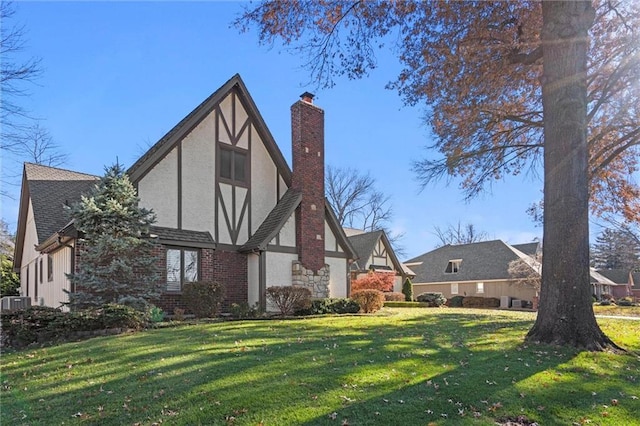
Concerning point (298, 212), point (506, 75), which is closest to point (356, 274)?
point (298, 212)

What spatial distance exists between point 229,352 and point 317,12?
7658 millimetres

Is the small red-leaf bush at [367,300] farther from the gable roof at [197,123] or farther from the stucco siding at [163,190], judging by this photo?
the stucco siding at [163,190]

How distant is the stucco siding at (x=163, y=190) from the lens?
1473 cm

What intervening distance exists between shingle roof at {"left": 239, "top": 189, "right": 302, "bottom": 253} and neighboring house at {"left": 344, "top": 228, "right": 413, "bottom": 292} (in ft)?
44.8

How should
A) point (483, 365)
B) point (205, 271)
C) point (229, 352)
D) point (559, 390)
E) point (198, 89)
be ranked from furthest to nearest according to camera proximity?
point (198, 89) < point (205, 271) < point (229, 352) < point (483, 365) < point (559, 390)

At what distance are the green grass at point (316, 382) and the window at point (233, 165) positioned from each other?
28.2 ft

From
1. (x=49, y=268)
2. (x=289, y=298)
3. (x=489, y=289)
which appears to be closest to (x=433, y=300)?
(x=489, y=289)

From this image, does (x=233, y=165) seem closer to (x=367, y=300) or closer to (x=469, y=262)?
(x=367, y=300)

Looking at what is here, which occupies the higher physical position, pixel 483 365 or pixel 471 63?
pixel 471 63

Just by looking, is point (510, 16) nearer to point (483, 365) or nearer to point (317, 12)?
point (317, 12)

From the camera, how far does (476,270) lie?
38.7 m

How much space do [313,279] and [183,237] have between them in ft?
16.2

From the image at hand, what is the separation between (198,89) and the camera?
19.5 meters

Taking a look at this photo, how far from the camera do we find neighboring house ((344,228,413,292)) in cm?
3091
